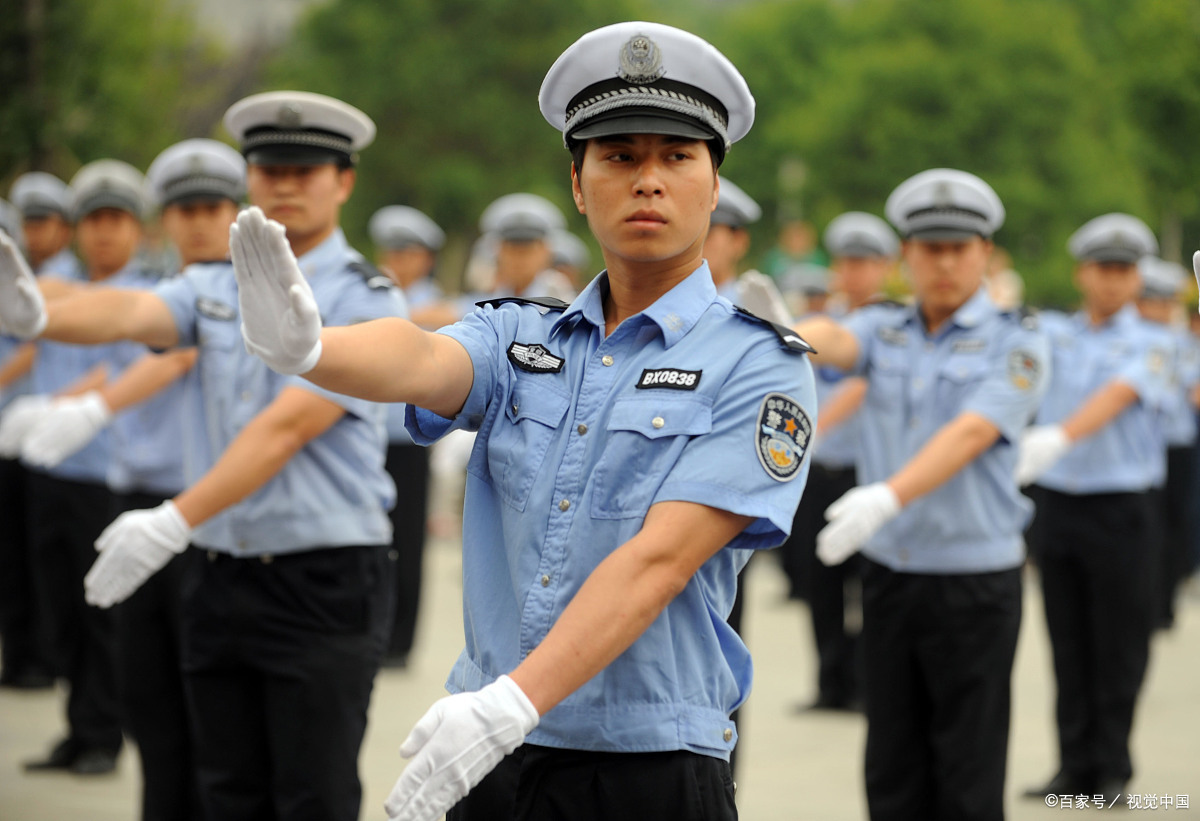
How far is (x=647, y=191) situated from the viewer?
2.40m

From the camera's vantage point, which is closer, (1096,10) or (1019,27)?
(1019,27)

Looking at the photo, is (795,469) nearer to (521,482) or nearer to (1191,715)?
(521,482)

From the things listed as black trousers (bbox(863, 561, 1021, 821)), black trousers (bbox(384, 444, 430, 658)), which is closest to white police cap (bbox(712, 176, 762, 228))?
black trousers (bbox(863, 561, 1021, 821))

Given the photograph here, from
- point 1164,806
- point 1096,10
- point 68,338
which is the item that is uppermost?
point 1096,10

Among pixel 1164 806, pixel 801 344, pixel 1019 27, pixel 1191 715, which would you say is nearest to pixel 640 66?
pixel 801 344

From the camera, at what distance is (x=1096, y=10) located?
4509cm

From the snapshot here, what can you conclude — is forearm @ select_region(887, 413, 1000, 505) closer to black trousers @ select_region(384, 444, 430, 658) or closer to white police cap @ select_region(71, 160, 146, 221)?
white police cap @ select_region(71, 160, 146, 221)

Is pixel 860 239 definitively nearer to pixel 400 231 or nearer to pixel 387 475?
pixel 400 231

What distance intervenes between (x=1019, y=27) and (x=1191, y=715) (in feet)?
105

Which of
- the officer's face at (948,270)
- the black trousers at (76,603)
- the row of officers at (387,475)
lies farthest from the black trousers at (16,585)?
the officer's face at (948,270)

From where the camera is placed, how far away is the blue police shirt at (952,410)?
15.8ft

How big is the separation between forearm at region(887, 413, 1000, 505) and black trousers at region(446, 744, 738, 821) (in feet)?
7.67

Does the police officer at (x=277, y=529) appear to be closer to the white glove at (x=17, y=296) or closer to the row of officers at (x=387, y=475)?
the row of officers at (x=387, y=475)

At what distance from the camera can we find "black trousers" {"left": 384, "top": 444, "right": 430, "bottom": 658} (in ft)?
27.6
